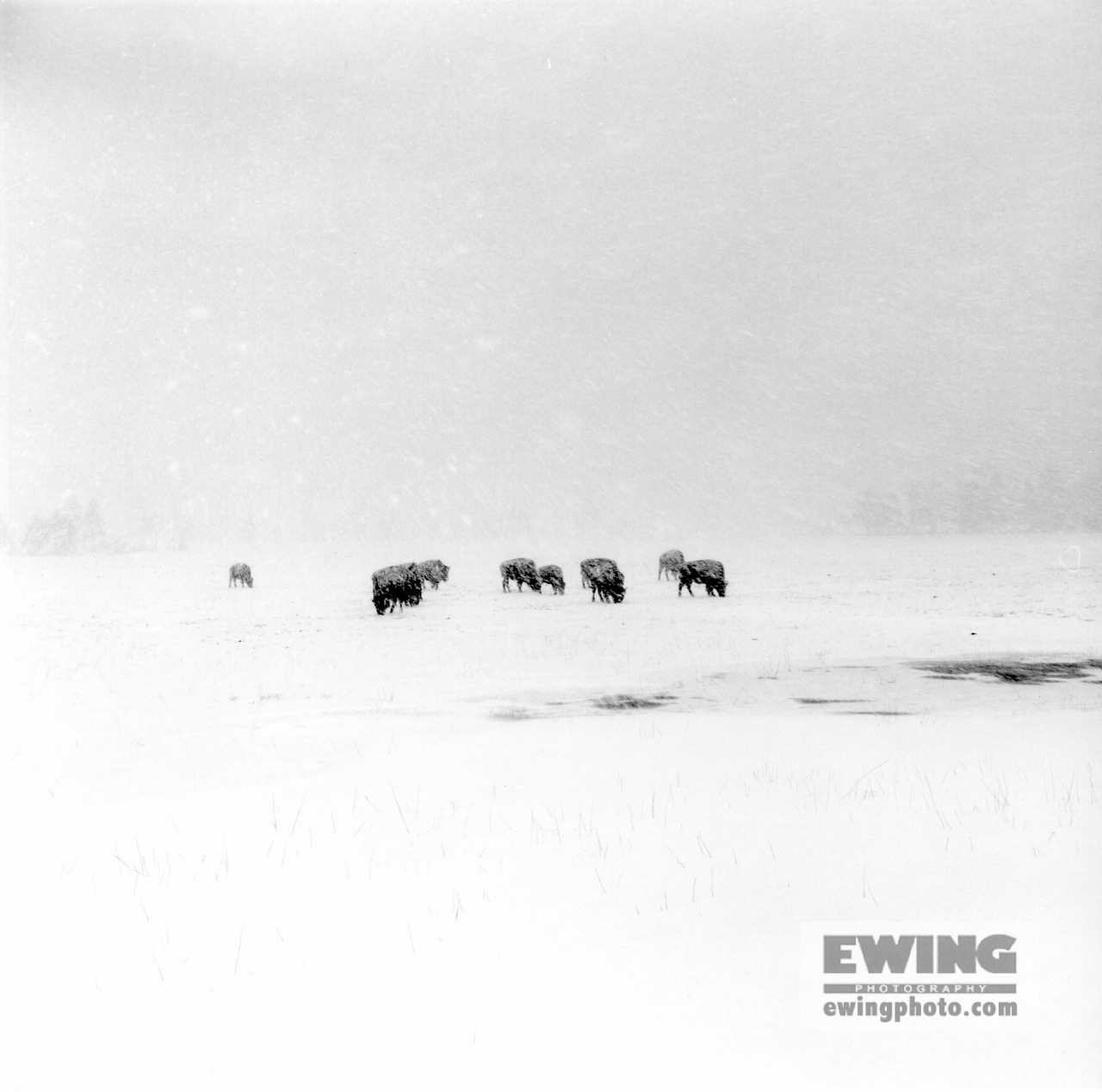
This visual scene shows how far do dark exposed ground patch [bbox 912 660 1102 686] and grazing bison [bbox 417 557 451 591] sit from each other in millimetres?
22504

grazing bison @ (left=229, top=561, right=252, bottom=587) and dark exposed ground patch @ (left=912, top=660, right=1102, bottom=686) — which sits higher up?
dark exposed ground patch @ (left=912, top=660, right=1102, bottom=686)

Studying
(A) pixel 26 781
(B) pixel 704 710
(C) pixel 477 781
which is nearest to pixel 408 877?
(C) pixel 477 781

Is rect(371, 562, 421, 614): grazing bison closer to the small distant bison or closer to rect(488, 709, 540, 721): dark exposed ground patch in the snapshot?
the small distant bison

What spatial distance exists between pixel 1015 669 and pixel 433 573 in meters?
24.5

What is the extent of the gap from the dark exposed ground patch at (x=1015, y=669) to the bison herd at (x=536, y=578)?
1280 cm

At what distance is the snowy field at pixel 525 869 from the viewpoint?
396 centimetres

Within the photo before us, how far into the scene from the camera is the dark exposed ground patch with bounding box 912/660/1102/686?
1246 cm

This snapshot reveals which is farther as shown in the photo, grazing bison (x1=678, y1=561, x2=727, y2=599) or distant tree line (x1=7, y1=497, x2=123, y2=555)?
distant tree line (x1=7, y1=497, x2=123, y2=555)

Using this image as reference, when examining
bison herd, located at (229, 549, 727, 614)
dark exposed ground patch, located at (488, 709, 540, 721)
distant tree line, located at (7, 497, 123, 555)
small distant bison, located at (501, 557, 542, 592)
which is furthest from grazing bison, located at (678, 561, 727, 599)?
distant tree line, located at (7, 497, 123, 555)

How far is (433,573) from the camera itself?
3488 centimetres

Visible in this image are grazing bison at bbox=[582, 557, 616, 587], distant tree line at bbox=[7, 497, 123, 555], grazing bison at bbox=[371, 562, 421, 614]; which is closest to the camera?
grazing bison at bbox=[371, 562, 421, 614]

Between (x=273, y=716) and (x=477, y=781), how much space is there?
436cm

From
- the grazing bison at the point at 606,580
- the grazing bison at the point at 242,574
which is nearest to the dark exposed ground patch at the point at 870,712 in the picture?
the grazing bison at the point at 606,580

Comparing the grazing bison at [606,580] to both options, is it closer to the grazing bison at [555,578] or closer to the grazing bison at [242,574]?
the grazing bison at [555,578]
